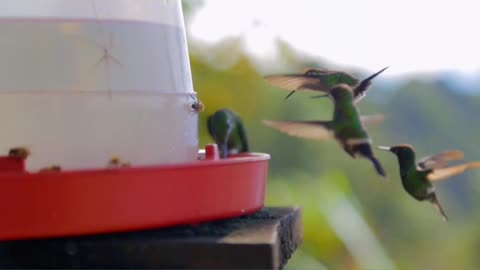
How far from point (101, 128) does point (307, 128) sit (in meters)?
0.39

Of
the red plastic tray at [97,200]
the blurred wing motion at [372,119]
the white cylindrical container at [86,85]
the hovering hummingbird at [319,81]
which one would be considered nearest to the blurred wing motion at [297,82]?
the hovering hummingbird at [319,81]

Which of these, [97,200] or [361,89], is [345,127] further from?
[97,200]

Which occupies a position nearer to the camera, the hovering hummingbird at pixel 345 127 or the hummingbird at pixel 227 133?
the hovering hummingbird at pixel 345 127

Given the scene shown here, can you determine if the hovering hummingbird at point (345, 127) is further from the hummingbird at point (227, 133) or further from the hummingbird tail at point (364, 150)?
the hummingbird at point (227, 133)

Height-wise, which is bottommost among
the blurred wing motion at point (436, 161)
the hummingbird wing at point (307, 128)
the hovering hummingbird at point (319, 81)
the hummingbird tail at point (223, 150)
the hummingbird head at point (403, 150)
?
the blurred wing motion at point (436, 161)

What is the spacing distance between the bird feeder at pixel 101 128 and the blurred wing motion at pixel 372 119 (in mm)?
208

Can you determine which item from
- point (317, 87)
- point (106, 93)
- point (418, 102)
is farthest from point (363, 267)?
point (106, 93)

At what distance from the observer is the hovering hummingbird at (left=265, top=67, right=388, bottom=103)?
1.57 meters

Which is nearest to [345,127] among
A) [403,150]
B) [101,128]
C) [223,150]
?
[403,150]

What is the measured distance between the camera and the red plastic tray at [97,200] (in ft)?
3.72

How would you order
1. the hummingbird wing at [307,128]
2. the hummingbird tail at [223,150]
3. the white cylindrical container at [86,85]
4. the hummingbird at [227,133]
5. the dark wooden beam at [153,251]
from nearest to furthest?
the dark wooden beam at [153,251] < the white cylindrical container at [86,85] < the hummingbird wing at [307,128] < the hummingbird tail at [223,150] < the hummingbird at [227,133]

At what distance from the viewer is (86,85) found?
1339mm

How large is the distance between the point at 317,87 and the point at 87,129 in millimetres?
496

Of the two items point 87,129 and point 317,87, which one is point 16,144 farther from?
point 317,87
